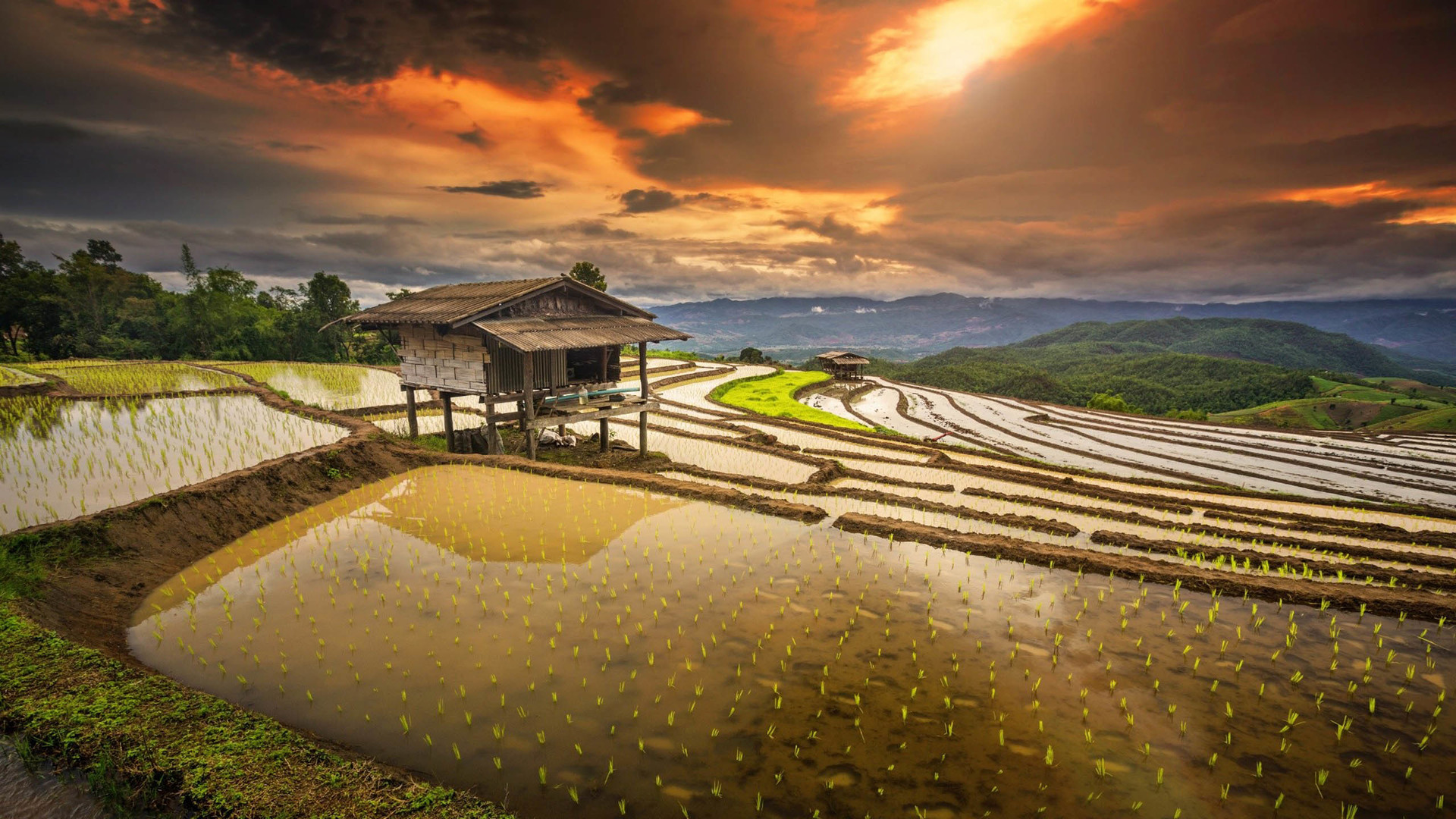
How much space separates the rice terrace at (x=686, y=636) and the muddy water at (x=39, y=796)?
0.63 feet

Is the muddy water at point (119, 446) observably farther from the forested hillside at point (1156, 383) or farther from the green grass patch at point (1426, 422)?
the forested hillside at point (1156, 383)

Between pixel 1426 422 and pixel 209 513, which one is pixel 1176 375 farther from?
pixel 209 513

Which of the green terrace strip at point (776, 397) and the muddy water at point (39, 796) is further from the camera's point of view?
the green terrace strip at point (776, 397)

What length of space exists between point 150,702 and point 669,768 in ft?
14.8

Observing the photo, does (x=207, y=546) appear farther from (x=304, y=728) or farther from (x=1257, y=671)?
(x=1257, y=671)

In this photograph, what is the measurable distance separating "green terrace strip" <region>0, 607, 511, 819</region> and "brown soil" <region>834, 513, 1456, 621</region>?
7997 millimetres

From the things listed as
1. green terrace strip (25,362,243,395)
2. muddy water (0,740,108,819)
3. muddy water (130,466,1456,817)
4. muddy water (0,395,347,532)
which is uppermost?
green terrace strip (25,362,243,395)

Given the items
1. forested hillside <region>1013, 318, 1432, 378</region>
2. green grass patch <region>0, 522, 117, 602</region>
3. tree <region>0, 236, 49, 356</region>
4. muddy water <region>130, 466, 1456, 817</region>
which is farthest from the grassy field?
forested hillside <region>1013, 318, 1432, 378</region>

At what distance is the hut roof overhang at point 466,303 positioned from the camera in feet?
45.1

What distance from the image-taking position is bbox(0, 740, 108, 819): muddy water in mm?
3713

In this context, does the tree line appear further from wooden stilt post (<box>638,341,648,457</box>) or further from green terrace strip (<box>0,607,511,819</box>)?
green terrace strip (<box>0,607,511,819</box>)

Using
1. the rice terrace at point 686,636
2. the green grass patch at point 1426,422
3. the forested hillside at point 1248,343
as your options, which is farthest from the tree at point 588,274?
the forested hillside at point 1248,343

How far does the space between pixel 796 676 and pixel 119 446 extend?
51.0 feet

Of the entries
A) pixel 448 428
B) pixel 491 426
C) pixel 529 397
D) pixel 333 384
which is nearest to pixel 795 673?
pixel 529 397
